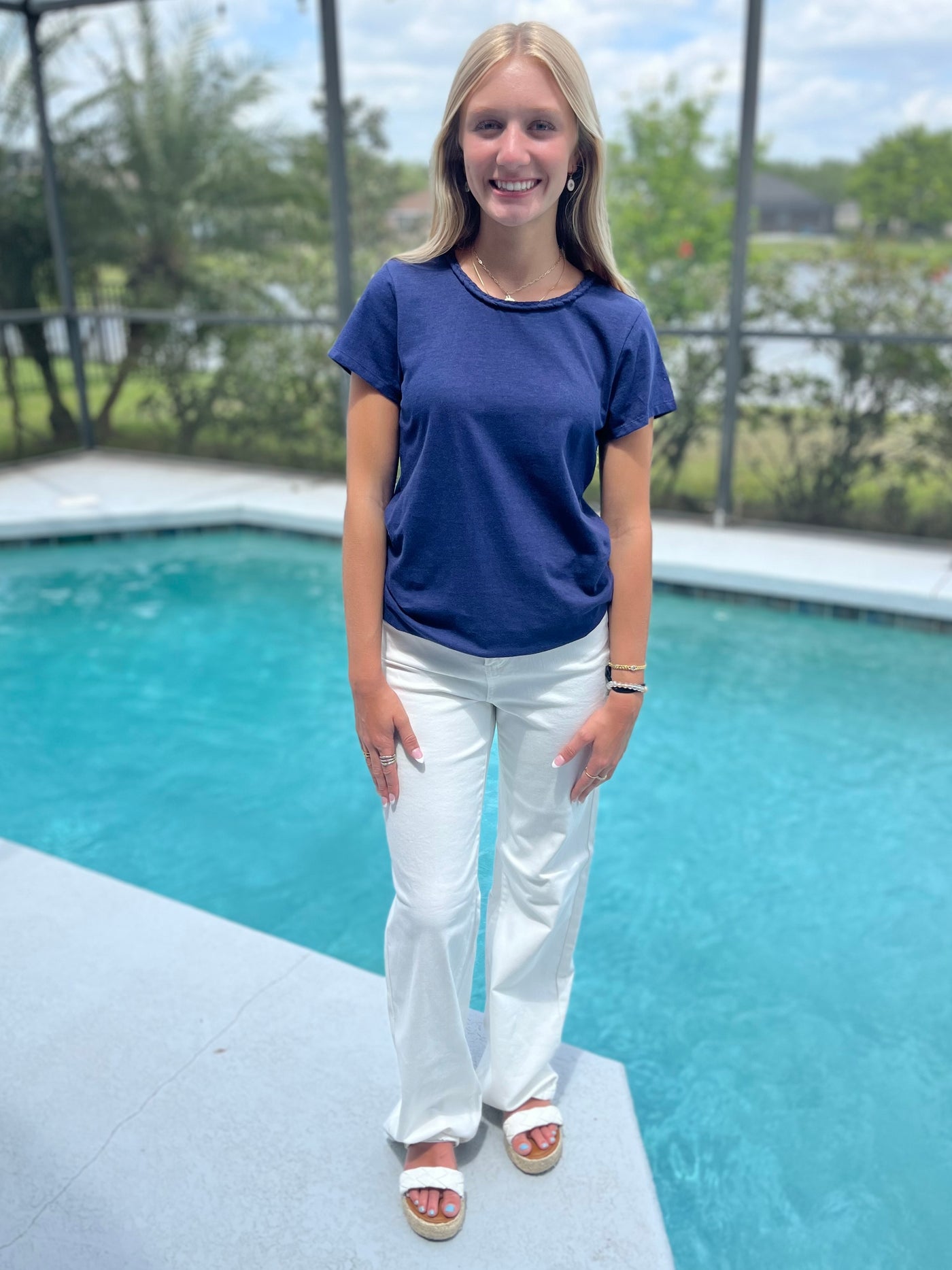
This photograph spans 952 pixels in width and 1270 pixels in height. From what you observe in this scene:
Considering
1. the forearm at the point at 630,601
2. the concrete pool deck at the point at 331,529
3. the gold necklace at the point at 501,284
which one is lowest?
the concrete pool deck at the point at 331,529

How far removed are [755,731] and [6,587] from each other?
12.9 feet

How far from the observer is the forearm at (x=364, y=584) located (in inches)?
→ 54.9

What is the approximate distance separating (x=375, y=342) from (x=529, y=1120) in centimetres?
123

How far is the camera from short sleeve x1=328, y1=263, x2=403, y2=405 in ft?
4.34

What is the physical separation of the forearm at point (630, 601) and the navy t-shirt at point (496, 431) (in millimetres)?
46

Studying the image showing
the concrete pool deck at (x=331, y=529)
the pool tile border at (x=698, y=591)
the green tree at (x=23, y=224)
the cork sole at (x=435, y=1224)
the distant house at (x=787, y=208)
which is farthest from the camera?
the green tree at (x=23, y=224)

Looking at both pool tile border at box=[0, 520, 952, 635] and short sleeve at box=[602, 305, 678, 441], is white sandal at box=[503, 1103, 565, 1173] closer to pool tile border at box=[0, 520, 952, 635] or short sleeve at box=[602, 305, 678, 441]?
short sleeve at box=[602, 305, 678, 441]

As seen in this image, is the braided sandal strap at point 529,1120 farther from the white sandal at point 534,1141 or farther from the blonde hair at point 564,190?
the blonde hair at point 564,190

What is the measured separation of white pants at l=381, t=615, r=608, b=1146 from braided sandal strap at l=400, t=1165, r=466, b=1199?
0.14ft

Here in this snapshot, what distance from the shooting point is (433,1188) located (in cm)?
154

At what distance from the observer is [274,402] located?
281 inches

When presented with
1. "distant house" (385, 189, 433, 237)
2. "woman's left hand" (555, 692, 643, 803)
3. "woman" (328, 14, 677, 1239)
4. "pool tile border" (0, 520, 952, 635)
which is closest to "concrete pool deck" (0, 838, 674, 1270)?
"woman" (328, 14, 677, 1239)

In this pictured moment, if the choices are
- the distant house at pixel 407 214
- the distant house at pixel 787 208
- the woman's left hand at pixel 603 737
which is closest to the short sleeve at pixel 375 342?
the woman's left hand at pixel 603 737

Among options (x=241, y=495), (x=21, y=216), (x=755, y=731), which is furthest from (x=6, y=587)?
(x=755, y=731)
